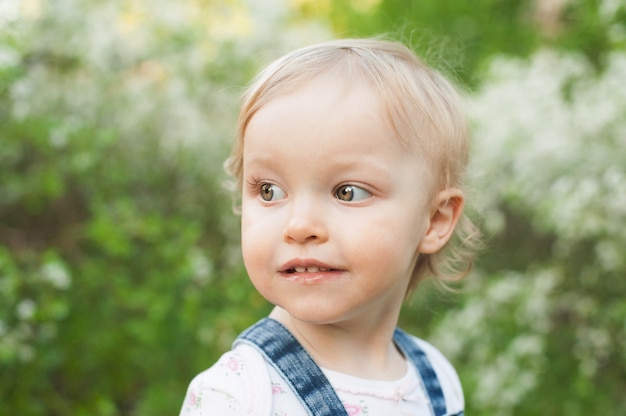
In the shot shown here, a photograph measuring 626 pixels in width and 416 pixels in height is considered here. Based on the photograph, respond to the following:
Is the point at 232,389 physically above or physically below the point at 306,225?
below

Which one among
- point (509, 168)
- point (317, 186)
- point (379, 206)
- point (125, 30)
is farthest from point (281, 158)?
point (125, 30)

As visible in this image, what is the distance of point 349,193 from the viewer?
1.37 metres

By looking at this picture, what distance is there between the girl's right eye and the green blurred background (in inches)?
58.0

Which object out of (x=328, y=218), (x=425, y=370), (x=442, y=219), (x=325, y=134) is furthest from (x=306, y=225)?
(x=425, y=370)

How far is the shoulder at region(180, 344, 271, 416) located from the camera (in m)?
1.32

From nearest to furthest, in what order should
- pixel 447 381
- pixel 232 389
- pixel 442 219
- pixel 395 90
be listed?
pixel 232 389 < pixel 395 90 < pixel 442 219 < pixel 447 381

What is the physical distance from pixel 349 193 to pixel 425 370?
53 cm

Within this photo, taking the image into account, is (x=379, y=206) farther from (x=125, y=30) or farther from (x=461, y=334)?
(x=125, y=30)

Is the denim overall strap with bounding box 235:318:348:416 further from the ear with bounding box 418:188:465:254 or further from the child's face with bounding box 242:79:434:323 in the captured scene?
the ear with bounding box 418:188:465:254

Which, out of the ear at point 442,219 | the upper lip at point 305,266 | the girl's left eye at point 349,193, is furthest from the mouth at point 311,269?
the ear at point 442,219

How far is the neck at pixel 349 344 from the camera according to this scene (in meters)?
1.49

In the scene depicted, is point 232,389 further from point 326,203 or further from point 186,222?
point 186,222

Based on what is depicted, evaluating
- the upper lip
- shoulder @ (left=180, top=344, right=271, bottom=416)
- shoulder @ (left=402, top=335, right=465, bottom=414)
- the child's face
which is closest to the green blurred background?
shoulder @ (left=402, top=335, right=465, bottom=414)

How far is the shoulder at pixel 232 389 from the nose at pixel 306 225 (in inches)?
9.1
